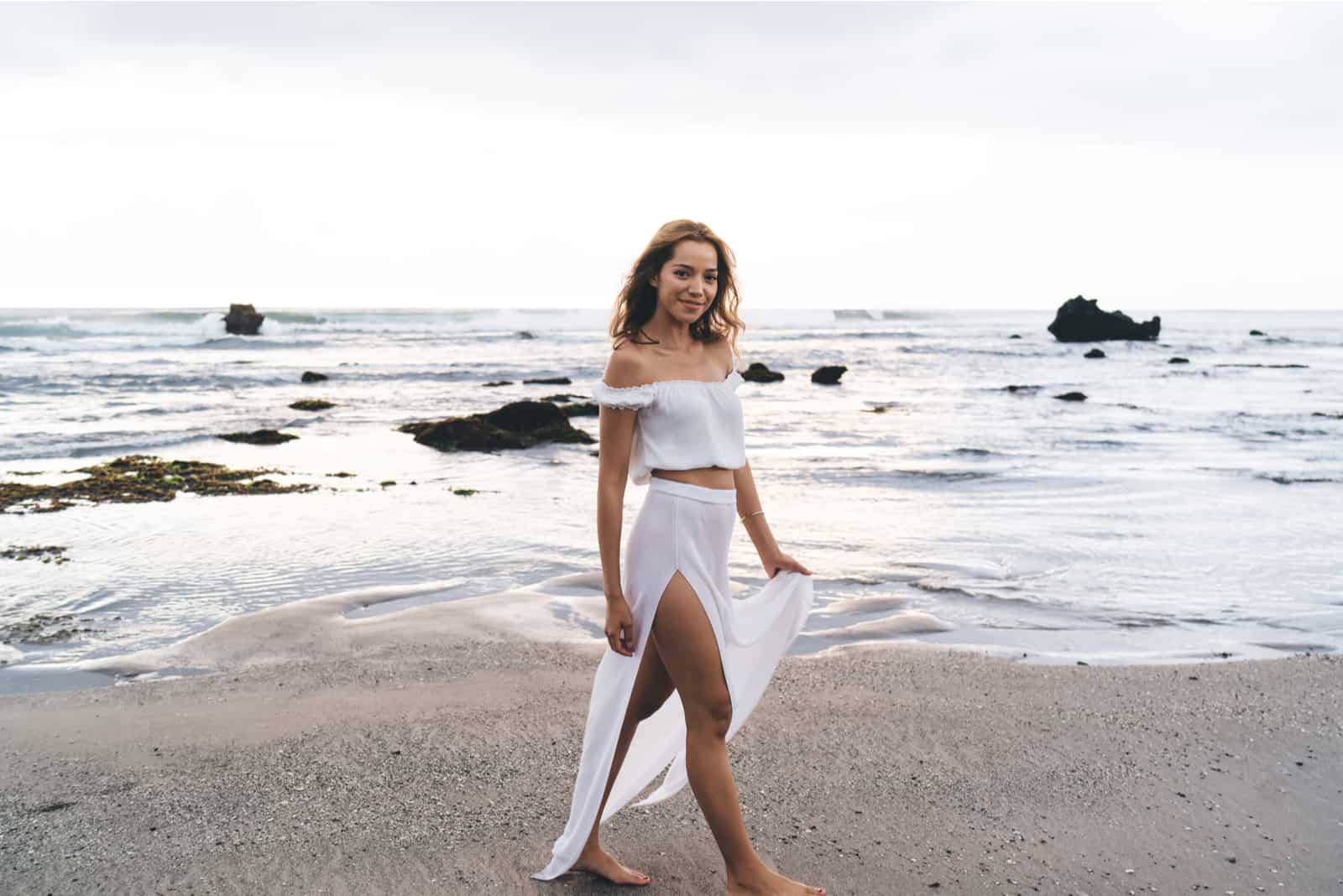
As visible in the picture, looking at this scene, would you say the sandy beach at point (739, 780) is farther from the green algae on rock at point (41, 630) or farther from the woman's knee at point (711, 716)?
the green algae on rock at point (41, 630)

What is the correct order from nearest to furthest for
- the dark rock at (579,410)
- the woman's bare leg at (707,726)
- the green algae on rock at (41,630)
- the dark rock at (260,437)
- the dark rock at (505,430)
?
the woman's bare leg at (707,726)
the green algae on rock at (41,630)
the dark rock at (505,430)
the dark rock at (260,437)
the dark rock at (579,410)

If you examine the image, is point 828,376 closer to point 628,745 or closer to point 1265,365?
point 1265,365

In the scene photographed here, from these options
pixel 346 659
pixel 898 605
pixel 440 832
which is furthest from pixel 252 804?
pixel 898 605

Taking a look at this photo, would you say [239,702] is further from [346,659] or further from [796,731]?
[796,731]

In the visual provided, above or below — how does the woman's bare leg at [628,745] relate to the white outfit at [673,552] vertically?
below

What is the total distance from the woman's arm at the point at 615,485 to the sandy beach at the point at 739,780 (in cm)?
90

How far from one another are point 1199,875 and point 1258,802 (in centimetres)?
65

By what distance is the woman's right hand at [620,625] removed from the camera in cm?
305

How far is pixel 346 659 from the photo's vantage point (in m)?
5.38

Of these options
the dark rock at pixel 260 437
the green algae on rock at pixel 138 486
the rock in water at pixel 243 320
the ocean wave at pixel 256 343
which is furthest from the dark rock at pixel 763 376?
the rock in water at pixel 243 320

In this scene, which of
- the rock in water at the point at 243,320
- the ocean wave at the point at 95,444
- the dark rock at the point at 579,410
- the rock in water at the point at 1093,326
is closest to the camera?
the ocean wave at the point at 95,444

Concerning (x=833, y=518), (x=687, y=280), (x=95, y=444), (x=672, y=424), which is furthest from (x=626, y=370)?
(x=95, y=444)

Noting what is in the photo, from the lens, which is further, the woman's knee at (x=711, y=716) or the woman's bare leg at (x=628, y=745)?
the woman's bare leg at (x=628, y=745)

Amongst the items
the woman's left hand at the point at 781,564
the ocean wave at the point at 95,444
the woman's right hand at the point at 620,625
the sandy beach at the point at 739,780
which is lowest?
the ocean wave at the point at 95,444
